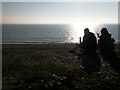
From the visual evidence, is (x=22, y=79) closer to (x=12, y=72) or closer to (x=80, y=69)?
(x=12, y=72)

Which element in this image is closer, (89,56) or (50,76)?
(50,76)

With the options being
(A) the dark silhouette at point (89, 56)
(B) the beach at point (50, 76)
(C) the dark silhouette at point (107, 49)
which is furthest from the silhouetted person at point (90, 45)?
(B) the beach at point (50, 76)

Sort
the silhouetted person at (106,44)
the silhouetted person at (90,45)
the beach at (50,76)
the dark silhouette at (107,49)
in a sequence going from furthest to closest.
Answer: the silhouetted person at (106,44) < the silhouetted person at (90,45) < the dark silhouette at (107,49) < the beach at (50,76)

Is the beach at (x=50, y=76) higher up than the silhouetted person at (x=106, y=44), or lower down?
lower down

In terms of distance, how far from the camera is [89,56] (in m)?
32.7

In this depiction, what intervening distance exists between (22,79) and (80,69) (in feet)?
19.8

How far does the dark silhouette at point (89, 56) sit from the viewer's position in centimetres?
2677

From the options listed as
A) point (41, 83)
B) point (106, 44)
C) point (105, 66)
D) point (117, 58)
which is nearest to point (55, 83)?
point (41, 83)

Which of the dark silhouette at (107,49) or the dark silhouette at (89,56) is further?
the dark silhouette at (107,49)

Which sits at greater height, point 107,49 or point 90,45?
point 90,45

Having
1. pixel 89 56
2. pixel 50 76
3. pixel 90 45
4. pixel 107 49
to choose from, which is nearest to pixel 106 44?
pixel 107 49

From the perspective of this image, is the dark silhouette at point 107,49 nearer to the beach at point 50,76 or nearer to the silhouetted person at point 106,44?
the silhouetted person at point 106,44

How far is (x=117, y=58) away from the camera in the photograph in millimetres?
31266

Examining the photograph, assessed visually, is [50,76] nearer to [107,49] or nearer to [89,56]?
[89,56]
